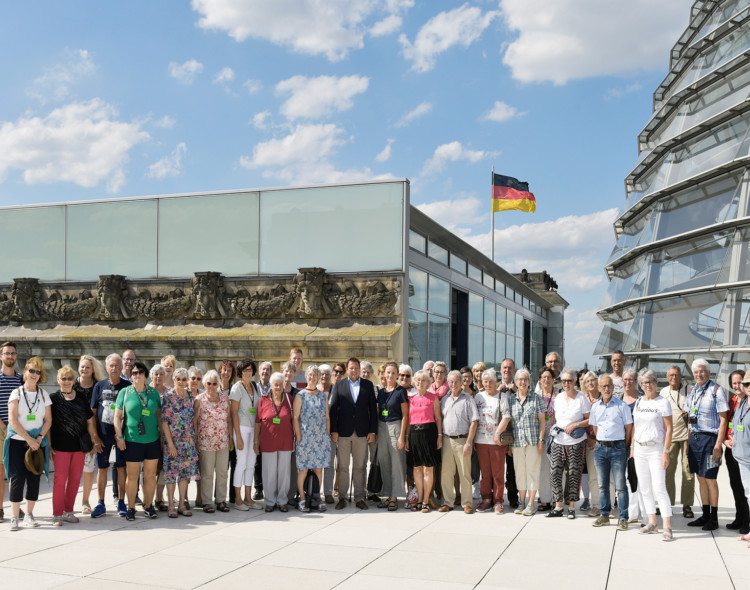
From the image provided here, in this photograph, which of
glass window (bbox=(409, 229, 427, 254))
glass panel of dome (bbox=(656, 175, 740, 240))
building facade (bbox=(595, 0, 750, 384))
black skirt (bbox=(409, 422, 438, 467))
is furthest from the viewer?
glass window (bbox=(409, 229, 427, 254))

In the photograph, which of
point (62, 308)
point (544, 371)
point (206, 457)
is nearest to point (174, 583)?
point (206, 457)

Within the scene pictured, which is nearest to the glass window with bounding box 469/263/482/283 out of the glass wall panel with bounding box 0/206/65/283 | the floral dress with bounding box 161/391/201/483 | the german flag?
the german flag

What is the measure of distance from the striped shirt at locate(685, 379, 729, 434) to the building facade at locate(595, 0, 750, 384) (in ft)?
15.5

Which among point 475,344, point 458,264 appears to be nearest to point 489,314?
point 475,344

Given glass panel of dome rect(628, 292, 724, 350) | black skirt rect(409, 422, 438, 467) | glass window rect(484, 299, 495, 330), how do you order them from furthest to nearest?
glass window rect(484, 299, 495, 330) < glass panel of dome rect(628, 292, 724, 350) < black skirt rect(409, 422, 438, 467)

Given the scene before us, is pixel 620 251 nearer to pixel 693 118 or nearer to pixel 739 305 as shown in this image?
pixel 693 118

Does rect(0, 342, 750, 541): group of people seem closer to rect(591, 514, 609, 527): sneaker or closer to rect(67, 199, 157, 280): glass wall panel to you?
rect(591, 514, 609, 527): sneaker

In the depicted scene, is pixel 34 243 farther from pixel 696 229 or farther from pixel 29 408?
pixel 696 229

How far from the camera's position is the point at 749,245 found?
42.8ft

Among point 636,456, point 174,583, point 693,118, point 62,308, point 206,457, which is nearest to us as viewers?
point 174,583

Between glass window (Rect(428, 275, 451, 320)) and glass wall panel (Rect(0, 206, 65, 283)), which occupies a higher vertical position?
glass wall panel (Rect(0, 206, 65, 283))

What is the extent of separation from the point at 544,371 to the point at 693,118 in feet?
30.9

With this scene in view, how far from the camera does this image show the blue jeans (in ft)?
27.7

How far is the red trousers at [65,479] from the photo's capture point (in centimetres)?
846
